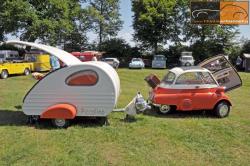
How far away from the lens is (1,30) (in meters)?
49.2

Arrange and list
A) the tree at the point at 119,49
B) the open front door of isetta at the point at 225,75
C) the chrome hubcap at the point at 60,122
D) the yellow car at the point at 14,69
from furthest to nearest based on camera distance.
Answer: the tree at the point at 119,49 → the yellow car at the point at 14,69 → the open front door of isetta at the point at 225,75 → the chrome hubcap at the point at 60,122

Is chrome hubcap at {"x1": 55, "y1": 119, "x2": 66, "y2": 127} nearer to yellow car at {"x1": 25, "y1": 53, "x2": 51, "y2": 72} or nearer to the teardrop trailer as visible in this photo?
the teardrop trailer

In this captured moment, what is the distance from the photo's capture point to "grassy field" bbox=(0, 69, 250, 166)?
883 centimetres

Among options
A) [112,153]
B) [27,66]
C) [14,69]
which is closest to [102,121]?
[112,153]

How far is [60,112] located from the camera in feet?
37.0

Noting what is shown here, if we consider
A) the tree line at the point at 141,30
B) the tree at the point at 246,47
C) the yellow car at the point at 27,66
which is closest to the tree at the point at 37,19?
the tree line at the point at 141,30

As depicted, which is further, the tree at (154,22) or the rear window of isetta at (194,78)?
the tree at (154,22)

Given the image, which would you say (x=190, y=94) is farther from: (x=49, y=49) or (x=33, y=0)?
(x=33, y=0)

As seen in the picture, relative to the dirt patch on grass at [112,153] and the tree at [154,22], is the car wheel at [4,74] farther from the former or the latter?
the tree at [154,22]

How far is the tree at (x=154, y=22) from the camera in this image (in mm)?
53156

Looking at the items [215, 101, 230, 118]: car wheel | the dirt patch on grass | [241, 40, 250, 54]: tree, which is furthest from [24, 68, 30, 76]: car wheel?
[241, 40, 250, 54]: tree

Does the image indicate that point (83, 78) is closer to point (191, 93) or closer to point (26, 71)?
point (191, 93)

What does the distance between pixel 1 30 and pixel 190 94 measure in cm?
4040

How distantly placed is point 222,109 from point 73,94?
16.6 ft
